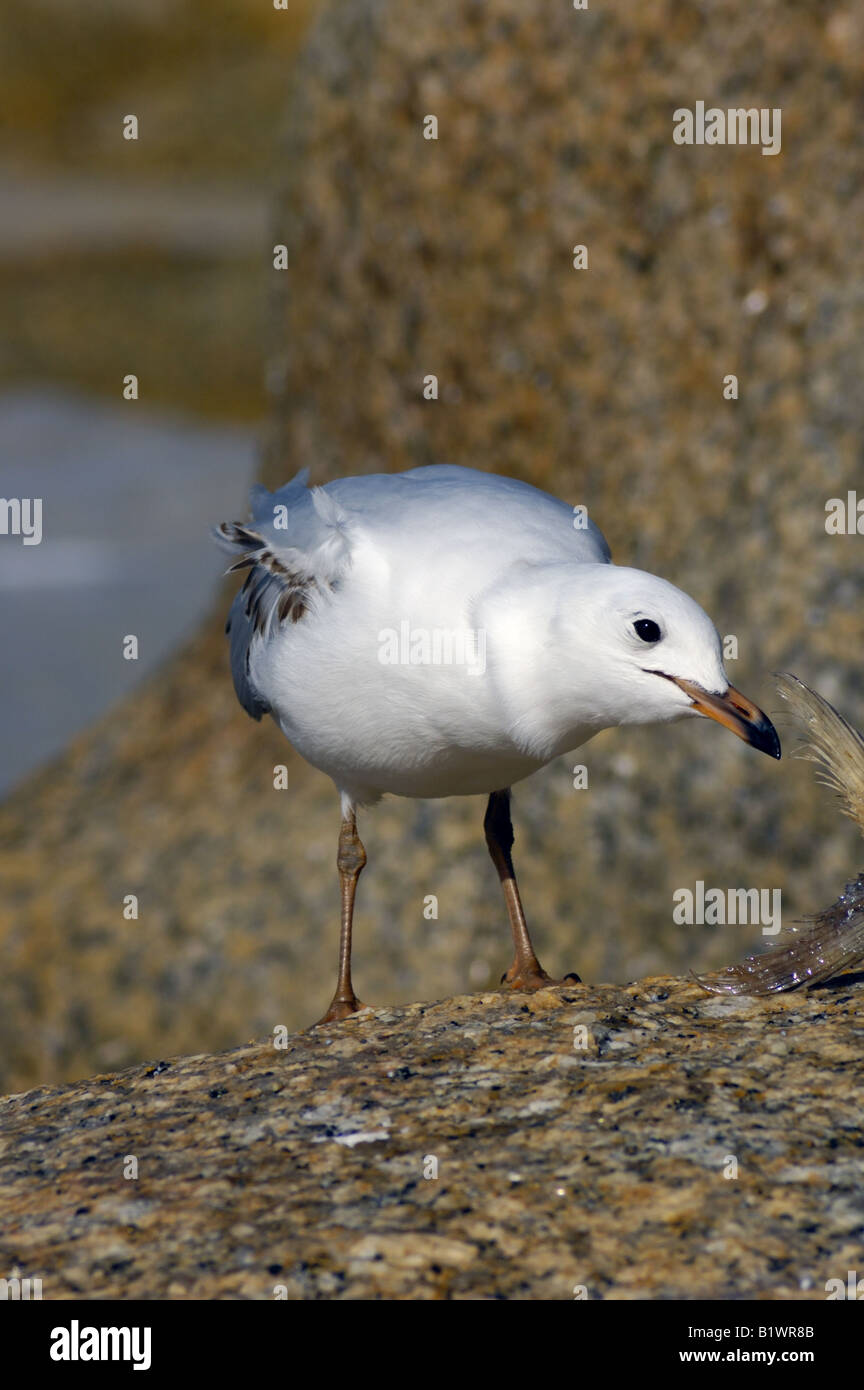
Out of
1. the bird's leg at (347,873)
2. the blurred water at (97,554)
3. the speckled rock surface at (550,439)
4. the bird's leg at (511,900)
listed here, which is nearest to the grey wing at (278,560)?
the bird's leg at (347,873)

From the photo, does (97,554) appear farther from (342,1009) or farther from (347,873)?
(342,1009)

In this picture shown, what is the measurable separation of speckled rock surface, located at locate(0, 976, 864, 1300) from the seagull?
0.66 meters

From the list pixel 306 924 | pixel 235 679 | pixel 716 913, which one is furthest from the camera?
Result: pixel 306 924

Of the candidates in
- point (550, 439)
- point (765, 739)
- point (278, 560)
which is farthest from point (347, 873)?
point (550, 439)

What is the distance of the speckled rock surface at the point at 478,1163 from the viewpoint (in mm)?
2879

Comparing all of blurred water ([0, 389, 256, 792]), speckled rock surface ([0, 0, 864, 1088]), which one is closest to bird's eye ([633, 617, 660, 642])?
speckled rock surface ([0, 0, 864, 1088])

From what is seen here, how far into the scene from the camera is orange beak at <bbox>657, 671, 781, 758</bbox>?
349 centimetres

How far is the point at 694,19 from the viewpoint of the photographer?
716cm

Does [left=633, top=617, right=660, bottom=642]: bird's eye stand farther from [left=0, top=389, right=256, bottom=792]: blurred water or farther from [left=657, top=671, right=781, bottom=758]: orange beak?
[left=0, top=389, right=256, bottom=792]: blurred water

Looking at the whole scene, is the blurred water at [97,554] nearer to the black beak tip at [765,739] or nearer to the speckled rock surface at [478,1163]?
the speckled rock surface at [478,1163]

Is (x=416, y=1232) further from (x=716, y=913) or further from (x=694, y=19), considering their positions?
(x=694, y=19)

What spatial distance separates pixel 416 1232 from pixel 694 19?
574cm

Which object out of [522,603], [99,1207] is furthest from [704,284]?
[99,1207]

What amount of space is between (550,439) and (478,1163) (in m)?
4.97
